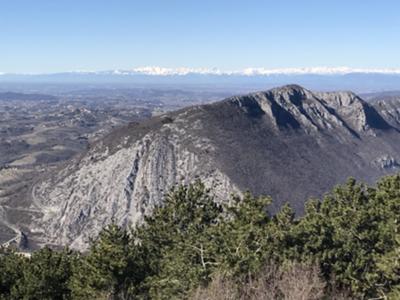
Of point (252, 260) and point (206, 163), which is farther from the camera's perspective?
point (206, 163)

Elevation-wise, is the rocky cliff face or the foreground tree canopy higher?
the foreground tree canopy

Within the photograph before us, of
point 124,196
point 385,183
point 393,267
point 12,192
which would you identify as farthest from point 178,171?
point 393,267

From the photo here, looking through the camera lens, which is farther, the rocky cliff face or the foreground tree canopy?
the rocky cliff face

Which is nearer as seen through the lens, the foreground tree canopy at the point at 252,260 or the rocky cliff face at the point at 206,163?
the foreground tree canopy at the point at 252,260

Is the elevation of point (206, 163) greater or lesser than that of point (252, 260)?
lesser

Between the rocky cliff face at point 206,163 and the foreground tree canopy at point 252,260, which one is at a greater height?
the foreground tree canopy at point 252,260
